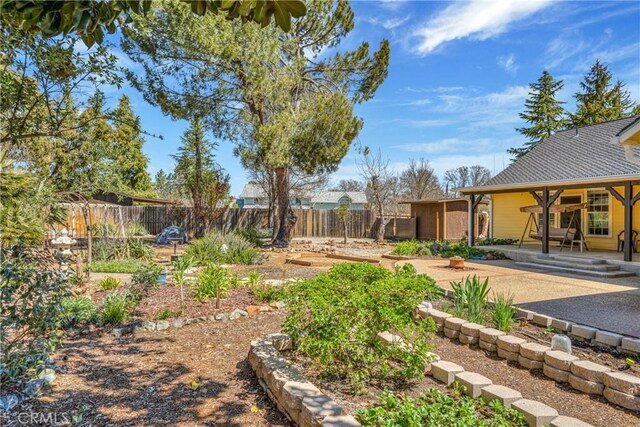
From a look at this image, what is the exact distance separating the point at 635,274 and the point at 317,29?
1192cm

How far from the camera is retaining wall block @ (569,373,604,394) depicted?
9.50 ft

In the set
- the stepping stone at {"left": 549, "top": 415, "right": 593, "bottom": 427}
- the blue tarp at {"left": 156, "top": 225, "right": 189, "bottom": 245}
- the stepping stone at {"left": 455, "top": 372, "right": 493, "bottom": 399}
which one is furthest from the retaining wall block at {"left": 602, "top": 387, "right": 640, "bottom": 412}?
the blue tarp at {"left": 156, "top": 225, "right": 189, "bottom": 245}

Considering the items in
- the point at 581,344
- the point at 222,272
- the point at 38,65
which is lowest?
the point at 581,344

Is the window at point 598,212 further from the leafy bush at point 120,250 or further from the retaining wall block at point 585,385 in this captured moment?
the leafy bush at point 120,250

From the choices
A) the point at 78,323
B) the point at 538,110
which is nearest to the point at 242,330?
the point at 78,323

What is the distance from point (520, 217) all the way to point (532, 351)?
11.4 m

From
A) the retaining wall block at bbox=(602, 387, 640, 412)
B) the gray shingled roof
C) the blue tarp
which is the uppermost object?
the gray shingled roof

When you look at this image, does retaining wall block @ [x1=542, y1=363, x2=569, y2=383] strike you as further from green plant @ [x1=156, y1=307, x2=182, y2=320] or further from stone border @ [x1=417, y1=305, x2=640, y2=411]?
green plant @ [x1=156, y1=307, x2=182, y2=320]

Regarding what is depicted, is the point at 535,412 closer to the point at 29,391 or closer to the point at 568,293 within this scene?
the point at 29,391

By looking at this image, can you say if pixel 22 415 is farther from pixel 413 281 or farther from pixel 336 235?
pixel 336 235

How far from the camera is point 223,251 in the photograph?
9.79 meters

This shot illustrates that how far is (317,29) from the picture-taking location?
1391 centimetres

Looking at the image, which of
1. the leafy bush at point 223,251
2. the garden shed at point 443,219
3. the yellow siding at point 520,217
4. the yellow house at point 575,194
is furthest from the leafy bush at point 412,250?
the garden shed at point 443,219

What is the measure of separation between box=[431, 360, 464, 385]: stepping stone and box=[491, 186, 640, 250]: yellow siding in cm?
1040
